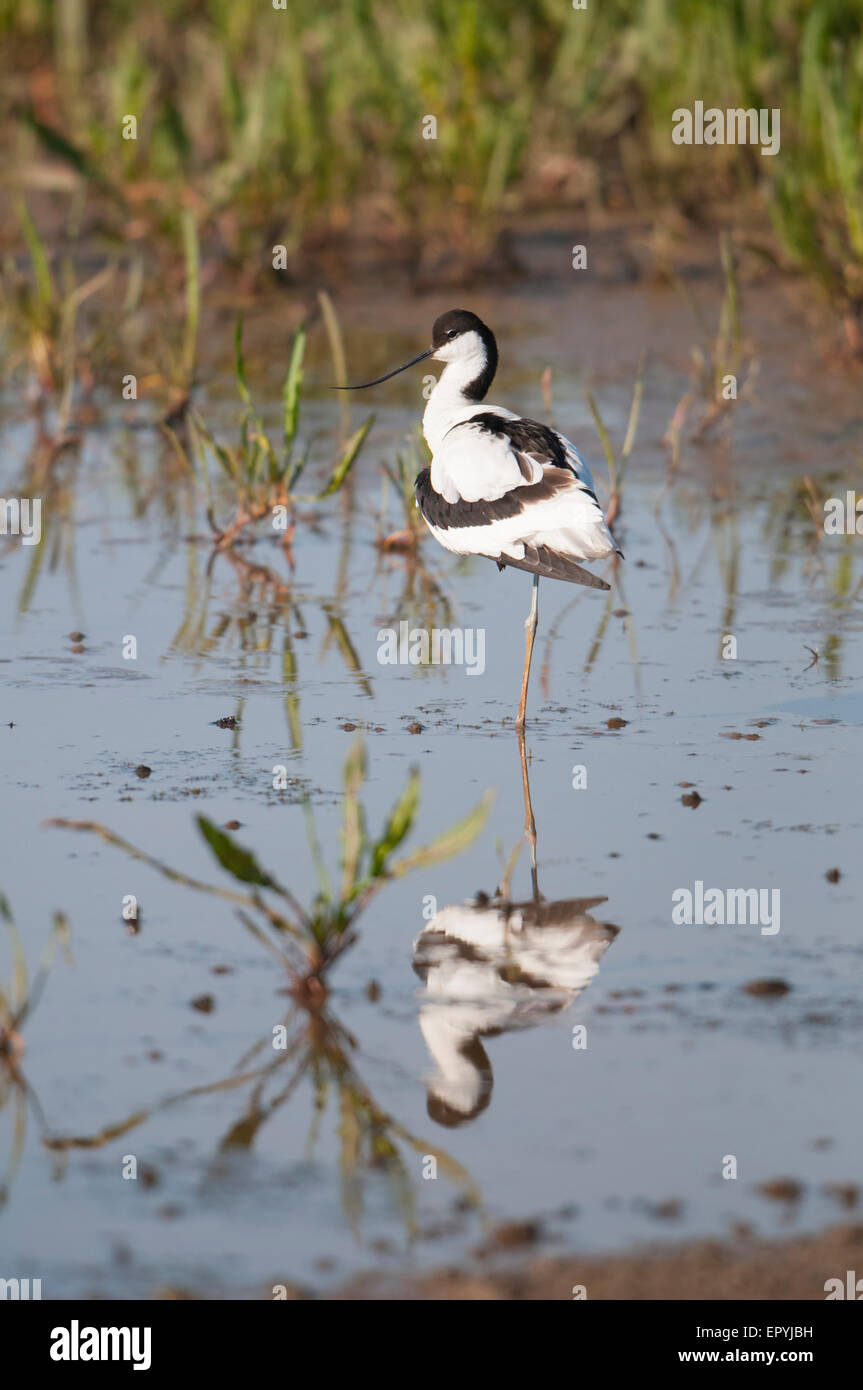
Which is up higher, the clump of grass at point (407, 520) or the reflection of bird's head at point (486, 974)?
the clump of grass at point (407, 520)

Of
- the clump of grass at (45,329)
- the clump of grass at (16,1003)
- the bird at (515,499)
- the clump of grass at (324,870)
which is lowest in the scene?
the clump of grass at (16,1003)

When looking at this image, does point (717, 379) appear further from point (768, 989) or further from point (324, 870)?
point (324, 870)

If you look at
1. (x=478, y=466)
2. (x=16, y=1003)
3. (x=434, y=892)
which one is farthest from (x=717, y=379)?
(x=16, y=1003)

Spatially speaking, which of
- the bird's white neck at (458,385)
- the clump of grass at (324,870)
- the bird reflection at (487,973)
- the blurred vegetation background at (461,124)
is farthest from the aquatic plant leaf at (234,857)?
the blurred vegetation background at (461,124)

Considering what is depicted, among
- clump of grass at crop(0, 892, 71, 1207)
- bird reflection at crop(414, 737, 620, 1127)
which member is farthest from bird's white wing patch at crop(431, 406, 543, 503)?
clump of grass at crop(0, 892, 71, 1207)

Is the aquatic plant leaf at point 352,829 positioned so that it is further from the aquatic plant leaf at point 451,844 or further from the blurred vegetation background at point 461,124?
the blurred vegetation background at point 461,124

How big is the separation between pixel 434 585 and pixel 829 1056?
357cm

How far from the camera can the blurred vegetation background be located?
1041 centimetres

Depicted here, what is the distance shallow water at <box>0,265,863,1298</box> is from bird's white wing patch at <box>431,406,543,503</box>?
2.03ft

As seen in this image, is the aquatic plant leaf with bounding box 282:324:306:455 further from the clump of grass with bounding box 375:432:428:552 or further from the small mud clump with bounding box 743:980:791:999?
the small mud clump with bounding box 743:980:791:999

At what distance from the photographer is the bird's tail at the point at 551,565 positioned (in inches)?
202

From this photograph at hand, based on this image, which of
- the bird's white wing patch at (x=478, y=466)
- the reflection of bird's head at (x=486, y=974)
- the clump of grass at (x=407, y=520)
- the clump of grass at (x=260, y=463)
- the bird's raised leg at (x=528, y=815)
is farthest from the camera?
the clump of grass at (x=407, y=520)

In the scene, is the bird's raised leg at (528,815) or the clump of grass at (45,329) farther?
the clump of grass at (45,329)

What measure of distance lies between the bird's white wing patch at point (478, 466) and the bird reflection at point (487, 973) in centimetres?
128
